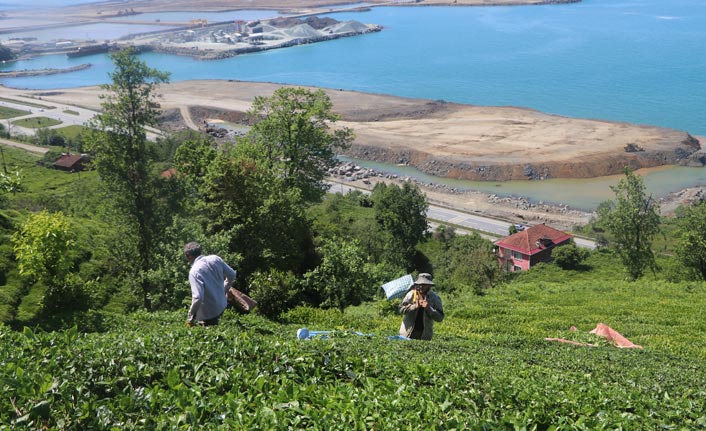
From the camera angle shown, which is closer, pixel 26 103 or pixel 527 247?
pixel 527 247

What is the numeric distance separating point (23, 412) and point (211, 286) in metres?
4.84

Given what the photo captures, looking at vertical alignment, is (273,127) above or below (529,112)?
above

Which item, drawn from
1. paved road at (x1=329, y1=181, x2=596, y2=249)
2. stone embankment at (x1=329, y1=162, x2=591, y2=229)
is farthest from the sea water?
paved road at (x1=329, y1=181, x2=596, y2=249)

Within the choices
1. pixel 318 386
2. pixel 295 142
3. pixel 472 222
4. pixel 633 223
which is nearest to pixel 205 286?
pixel 318 386

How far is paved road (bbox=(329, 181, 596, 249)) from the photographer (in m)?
63.1

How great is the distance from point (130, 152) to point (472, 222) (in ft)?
154

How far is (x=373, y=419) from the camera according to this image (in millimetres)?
6402

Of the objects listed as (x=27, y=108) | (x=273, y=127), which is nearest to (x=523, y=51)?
(x=27, y=108)

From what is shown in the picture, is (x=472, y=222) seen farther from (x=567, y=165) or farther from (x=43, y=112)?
(x=43, y=112)

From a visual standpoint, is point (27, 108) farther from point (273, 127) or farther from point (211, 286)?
point (211, 286)

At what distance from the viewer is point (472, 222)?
219 feet

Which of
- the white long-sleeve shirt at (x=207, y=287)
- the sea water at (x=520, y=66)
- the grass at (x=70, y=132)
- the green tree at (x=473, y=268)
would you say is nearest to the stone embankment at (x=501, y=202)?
the green tree at (x=473, y=268)

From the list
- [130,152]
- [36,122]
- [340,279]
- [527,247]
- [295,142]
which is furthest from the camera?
[36,122]

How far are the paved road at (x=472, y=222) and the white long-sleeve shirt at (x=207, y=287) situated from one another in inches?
2106
